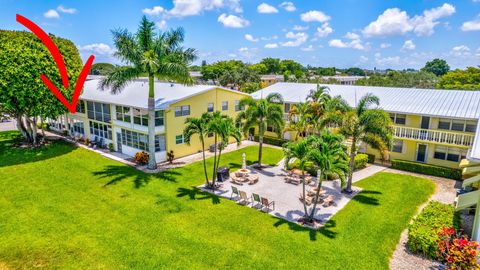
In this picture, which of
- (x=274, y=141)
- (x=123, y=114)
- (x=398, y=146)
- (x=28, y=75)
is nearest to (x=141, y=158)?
(x=123, y=114)

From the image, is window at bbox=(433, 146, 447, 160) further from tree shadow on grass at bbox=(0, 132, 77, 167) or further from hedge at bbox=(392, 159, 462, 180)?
tree shadow on grass at bbox=(0, 132, 77, 167)

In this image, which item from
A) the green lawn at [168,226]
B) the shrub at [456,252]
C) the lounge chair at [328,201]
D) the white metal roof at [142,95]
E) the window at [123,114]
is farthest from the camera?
the window at [123,114]

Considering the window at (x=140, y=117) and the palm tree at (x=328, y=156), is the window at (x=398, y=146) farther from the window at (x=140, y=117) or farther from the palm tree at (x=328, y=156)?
the window at (x=140, y=117)

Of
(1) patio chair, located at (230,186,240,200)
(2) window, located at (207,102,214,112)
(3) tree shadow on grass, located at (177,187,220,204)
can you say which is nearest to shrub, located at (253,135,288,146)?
(2) window, located at (207,102,214,112)

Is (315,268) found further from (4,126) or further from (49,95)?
(4,126)

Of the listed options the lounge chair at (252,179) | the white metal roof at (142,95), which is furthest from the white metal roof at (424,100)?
the lounge chair at (252,179)

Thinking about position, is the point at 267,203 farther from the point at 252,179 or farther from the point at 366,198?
the point at 366,198

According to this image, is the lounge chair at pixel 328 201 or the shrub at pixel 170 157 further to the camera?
the shrub at pixel 170 157
